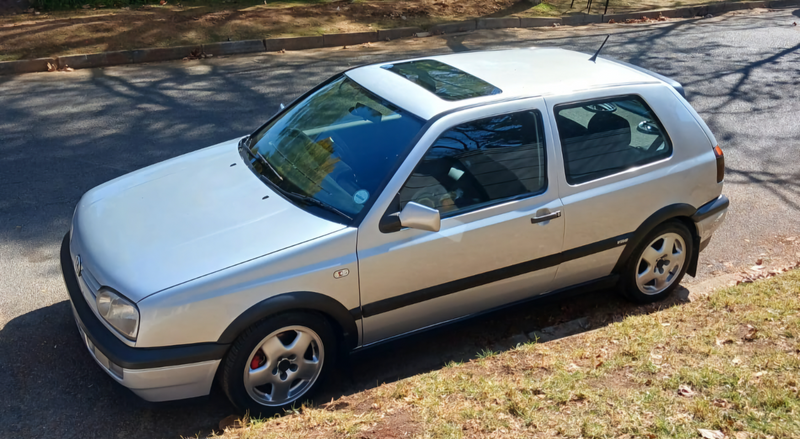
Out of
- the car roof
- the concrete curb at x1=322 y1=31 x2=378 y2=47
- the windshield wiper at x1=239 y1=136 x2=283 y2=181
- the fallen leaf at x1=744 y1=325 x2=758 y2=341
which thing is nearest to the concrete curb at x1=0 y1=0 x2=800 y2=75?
the concrete curb at x1=322 y1=31 x2=378 y2=47

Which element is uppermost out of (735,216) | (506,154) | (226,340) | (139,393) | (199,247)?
(506,154)

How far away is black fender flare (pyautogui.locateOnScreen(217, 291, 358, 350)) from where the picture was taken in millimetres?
3521

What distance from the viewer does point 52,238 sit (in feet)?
18.3

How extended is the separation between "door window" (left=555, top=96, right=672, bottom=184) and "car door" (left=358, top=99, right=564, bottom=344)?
7.8 inches

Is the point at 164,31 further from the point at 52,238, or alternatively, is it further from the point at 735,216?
the point at 735,216

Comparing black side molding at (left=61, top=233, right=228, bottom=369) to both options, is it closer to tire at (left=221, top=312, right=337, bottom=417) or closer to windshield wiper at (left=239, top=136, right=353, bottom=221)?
tire at (left=221, top=312, right=337, bottom=417)

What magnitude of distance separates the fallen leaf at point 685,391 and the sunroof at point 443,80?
206cm

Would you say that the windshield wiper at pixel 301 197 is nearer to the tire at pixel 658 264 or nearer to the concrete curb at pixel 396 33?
the tire at pixel 658 264

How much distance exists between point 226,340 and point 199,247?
1.72 feet

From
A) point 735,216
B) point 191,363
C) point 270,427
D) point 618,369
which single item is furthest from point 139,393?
point 735,216

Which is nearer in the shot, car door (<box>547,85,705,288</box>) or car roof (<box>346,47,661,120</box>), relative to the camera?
car roof (<box>346,47,661,120</box>)

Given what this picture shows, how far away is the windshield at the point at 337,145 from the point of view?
3.99 meters

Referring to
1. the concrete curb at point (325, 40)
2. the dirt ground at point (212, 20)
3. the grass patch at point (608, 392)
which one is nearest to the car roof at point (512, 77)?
the grass patch at point (608, 392)

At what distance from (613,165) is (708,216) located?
1014 millimetres
